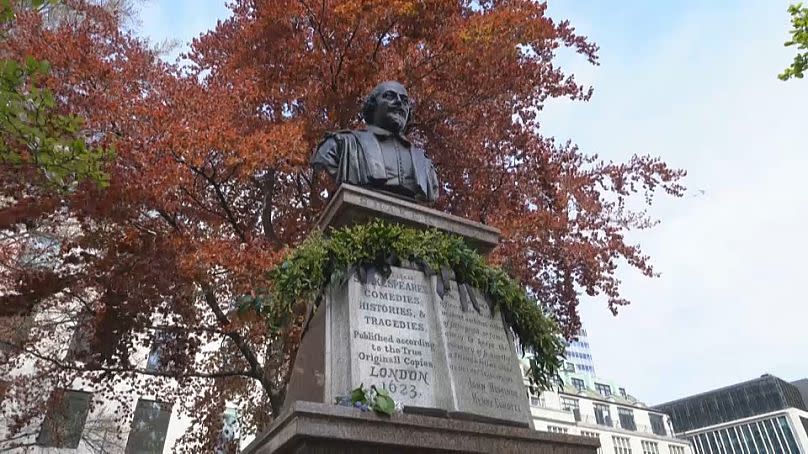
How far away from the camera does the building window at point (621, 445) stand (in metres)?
62.7

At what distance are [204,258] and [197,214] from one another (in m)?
1.90

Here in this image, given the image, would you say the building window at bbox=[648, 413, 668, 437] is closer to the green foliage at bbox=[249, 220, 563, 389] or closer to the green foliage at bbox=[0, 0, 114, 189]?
the green foliage at bbox=[249, 220, 563, 389]

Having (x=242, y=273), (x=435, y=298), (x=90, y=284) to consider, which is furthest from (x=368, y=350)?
(x=90, y=284)

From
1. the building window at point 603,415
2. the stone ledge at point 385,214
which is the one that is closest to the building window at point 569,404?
the building window at point 603,415

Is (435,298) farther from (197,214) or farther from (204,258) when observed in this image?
(197,214)

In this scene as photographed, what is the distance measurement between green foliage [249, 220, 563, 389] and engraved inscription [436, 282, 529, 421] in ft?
0.60

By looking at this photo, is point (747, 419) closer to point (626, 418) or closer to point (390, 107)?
point (626, 418)

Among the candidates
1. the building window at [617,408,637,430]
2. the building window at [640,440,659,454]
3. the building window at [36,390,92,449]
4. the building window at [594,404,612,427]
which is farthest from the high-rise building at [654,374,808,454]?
the building window at [36,390,92,449]

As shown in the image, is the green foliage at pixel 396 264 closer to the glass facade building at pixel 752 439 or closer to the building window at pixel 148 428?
the building window at pixel 148 428

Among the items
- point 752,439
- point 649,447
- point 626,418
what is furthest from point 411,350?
point 752,439

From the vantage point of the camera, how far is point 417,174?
555cm

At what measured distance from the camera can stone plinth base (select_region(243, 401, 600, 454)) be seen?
115 inches

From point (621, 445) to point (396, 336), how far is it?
226 feet

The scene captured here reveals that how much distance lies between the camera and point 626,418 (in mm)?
67750
